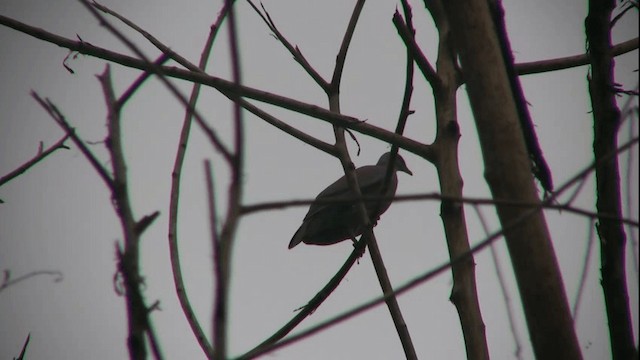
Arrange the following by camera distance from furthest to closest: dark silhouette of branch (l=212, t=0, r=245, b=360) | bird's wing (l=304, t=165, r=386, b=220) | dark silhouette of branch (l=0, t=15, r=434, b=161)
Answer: bird's wing (l=304, t=165, r=386, b=220)
dark silhouette of branch (l=0, t=15, r=434, b=161)
dark silhouette of branch (l=212, t=0, r=245, b=360)

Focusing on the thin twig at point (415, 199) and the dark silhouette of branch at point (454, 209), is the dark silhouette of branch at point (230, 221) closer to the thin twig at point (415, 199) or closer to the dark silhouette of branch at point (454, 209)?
the thin twig at point (415, 199)

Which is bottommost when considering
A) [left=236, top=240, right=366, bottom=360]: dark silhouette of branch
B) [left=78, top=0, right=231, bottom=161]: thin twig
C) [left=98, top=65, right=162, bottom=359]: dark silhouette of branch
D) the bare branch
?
[left=98, top=65, right=162, bottom=359]: dark silhouette of branch

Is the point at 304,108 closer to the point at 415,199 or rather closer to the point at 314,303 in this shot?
the point at 314,303

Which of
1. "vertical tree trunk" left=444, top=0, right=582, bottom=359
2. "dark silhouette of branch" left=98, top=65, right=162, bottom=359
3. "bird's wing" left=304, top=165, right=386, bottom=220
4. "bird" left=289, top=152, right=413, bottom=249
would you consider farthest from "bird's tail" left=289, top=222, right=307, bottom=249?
"dark silhouette of branch" left=98, top=65, right=162, bottom=359

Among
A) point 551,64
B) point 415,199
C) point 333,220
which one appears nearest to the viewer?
point 415,199

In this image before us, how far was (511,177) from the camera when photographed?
1.28m

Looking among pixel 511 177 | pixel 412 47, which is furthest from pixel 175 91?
pixel 412 47

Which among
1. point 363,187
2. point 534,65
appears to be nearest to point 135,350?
point 534,65

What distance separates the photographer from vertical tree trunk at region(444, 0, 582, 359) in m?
1.23

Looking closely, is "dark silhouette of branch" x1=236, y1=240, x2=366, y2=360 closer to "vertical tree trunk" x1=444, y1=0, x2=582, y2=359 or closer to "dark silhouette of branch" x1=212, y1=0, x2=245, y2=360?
"vertical tree trunk" x1=444, y1=0, x2=582, y2=359

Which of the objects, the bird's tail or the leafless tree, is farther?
the bird's tail

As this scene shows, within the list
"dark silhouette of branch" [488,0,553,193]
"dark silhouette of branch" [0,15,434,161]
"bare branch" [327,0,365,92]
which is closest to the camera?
"dark silhouette of branch" [488,0,553,193]

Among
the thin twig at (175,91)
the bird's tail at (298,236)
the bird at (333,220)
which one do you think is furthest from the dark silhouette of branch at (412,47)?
the bird's tail at (298,236)

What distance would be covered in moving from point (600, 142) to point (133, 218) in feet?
4.47
